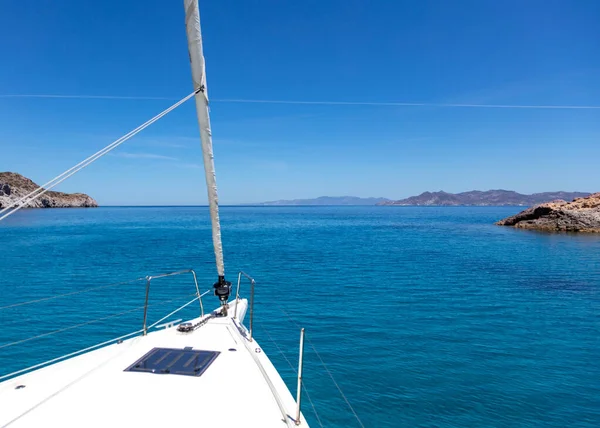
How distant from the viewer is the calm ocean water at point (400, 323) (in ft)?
30.1

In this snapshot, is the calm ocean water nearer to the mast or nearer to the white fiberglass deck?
the white fiberglass deck

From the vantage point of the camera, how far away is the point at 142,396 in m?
4.78

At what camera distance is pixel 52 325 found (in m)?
14.6

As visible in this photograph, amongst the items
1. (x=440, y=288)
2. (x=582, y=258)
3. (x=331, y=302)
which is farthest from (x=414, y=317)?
(x=582, y=258)

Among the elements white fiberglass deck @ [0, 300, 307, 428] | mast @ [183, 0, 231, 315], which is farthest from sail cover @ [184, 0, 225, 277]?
white fiberglass deck @ [0, 300, 307, 428]

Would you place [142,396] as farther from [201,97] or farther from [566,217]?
[566,217]

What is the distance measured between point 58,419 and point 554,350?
14.0 meters

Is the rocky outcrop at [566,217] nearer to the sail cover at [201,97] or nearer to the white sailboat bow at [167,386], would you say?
the sail cover at [201,97]

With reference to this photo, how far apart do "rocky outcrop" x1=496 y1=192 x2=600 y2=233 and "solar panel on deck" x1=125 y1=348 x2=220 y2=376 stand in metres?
63.8

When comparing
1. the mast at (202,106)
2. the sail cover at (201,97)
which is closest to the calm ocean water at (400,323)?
the mast at (202,106)

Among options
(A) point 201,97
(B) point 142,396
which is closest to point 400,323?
(A) point 201,97

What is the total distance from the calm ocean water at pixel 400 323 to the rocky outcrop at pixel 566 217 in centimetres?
2743

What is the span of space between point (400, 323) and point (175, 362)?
436 inches

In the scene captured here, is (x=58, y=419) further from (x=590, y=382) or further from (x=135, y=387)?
(x=590, y=382)
